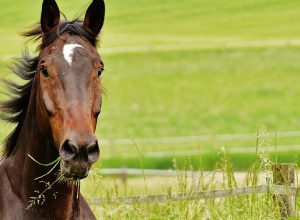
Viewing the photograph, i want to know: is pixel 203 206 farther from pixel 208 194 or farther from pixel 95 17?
pixel 95 17

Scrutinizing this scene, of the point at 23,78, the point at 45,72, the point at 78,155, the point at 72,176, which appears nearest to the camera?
the point at 78,155

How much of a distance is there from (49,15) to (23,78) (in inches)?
19.8

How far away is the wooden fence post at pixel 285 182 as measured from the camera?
27.7 feet

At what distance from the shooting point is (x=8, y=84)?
667 centimetres

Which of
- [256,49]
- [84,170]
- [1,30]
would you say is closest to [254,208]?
[84,170]

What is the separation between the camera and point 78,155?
5449mm

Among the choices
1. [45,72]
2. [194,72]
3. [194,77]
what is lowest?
[45,72]

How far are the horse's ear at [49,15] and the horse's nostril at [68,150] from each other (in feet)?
3.82

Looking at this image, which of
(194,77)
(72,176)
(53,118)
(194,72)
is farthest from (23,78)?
(194,72)

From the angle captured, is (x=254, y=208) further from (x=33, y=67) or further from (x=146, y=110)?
(x=146, y=110)

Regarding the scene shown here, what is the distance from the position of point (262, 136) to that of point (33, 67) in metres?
2.26

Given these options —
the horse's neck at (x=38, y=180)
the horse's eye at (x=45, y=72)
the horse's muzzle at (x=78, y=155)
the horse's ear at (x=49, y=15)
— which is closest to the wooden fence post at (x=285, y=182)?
the horse's neck at (x=38, y=180)

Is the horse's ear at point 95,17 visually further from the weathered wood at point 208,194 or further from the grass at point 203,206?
the weathered wood at point 208,194

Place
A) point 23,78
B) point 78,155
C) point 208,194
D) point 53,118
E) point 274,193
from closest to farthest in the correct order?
point 78,155 → point 53,118 → point 23,78 → point 274,193 → point 208,194
